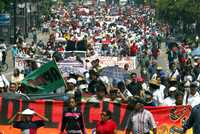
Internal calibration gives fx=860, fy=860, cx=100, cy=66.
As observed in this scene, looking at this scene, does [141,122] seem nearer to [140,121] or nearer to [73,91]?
[140,121]

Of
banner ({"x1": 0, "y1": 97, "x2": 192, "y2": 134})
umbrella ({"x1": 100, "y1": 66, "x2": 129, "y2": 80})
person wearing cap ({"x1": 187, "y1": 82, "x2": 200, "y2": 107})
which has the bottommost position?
banner ({"x1": 0, "y1": 97, "x2": 192, "y2": 134})

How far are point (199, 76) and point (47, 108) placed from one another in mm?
6983

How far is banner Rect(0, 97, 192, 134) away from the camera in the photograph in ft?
54.2

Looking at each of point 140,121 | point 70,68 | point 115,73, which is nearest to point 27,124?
Result: point 140,121

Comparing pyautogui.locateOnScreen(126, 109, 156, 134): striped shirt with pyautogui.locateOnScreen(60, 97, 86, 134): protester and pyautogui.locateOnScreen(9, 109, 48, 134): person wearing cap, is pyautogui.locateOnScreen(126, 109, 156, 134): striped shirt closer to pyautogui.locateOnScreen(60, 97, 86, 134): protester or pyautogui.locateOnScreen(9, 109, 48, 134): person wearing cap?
pyautogui.locateOnScreen(60, 97, 86, 134): protester

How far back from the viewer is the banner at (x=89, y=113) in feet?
54.2

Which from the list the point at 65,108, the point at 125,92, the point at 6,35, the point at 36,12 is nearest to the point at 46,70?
the point at 125,92

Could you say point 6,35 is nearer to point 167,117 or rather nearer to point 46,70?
point 46,70

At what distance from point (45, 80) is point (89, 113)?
3.92m

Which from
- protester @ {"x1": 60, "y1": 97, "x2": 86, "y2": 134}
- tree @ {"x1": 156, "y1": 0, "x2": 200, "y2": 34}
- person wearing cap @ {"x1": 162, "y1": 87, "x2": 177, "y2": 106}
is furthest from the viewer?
tree @ {"x1": 156, "y1": 0, "x2": 200, "y2": 34}

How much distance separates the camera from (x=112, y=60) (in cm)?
3928

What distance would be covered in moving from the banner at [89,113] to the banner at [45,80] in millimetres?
2784

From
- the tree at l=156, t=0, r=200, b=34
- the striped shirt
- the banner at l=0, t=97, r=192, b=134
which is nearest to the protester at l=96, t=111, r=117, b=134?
the striped shirt

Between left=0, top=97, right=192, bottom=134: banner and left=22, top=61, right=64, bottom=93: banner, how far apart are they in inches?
110
